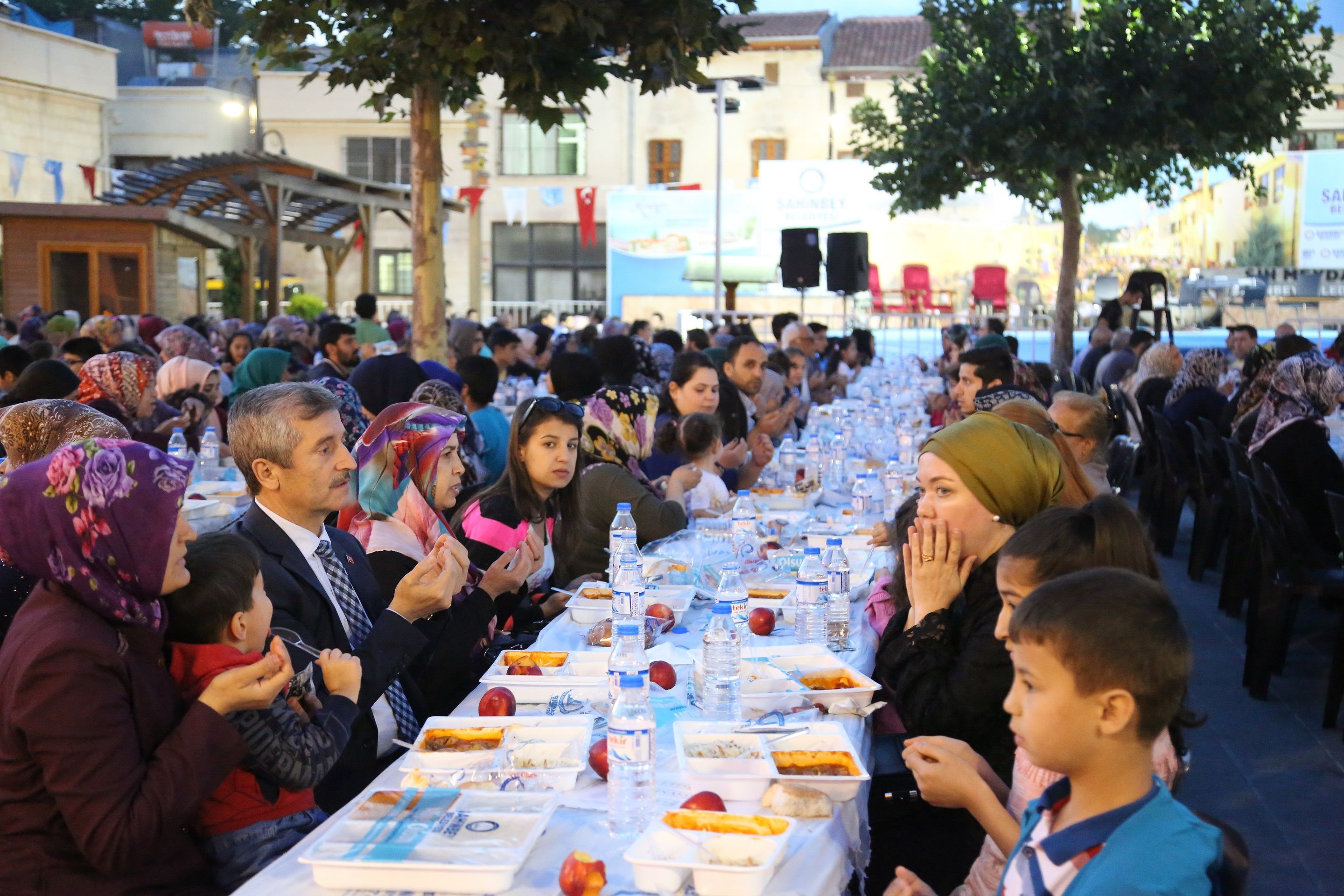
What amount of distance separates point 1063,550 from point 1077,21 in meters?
12.8

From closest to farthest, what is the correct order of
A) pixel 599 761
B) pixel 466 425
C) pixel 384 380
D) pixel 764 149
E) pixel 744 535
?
pixel 599 761 → pixel 744 535 → pixel 466 425 → pixel 384 380 → pixel 764 149

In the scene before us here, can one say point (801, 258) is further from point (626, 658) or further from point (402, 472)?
point (626, 658)

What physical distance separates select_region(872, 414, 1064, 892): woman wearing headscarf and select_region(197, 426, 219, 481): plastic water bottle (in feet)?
16.5

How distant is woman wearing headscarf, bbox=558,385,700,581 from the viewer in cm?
494

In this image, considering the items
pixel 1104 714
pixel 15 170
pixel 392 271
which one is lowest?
pixel 1104 714

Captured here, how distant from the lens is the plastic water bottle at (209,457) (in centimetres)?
719

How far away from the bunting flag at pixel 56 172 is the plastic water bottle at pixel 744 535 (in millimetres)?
25271

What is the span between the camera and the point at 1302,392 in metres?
6.50

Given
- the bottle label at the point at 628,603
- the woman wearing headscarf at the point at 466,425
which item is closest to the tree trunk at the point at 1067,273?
the woman wearing headscarf at the point at 466,425

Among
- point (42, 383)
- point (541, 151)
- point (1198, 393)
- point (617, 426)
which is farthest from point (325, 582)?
point (541, 151)

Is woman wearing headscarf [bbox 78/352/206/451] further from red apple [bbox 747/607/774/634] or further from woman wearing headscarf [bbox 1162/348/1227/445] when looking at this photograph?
woman wearing headscarf [bbox 1162/348/1227/445]

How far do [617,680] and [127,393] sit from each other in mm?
4768

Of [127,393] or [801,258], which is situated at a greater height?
[801,258]

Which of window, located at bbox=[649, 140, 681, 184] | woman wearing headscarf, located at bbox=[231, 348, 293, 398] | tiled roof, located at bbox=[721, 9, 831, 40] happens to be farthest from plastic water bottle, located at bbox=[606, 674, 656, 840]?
window, located at bbox=[649, 140, 681, 184]
